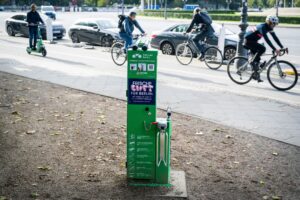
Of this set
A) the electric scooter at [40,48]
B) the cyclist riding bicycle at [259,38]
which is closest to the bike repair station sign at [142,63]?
the cyclist riding bicycle at [259,38]

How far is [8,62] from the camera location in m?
13.8

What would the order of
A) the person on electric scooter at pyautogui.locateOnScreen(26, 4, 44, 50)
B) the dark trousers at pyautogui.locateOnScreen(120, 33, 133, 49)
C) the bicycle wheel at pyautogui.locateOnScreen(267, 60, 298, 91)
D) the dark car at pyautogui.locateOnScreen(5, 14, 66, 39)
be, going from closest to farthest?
1. the bicycle wheel at pyautogui.locateOnScreen(267, 60, 298, 91)
2. the dark trousers at pyautogui.locateOnScreen(120, 33, 133, 49)
3. the person on electric scooter at pyautogui.locateOnScreen(26, 4, 44, 50)
4. the dark car at pyautogui.locateOnScreen(5, 14, 66, 39)

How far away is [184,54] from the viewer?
43.2 ft

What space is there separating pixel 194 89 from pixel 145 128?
554cm

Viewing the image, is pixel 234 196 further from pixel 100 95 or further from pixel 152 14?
pixel 152 14

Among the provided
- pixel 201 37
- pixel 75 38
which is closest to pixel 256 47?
pixel 201 37

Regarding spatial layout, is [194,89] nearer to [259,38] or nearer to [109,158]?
[259,38]

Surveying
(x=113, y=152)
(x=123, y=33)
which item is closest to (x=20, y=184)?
Answer: (x=113, y=152)

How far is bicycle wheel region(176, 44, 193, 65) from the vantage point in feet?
42.8

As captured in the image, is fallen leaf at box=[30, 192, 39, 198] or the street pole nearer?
fallen leaf at box=[30, 192, 39, 198]

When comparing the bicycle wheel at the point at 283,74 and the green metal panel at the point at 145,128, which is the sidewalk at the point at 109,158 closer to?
the green metal panel at the point at 145,128

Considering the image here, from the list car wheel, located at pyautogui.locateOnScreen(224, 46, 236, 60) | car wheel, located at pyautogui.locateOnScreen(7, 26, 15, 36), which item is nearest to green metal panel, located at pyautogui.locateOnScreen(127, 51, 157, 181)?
car wheel, located at pyautogui.locateOnScreen(224, 46, 236, 60)

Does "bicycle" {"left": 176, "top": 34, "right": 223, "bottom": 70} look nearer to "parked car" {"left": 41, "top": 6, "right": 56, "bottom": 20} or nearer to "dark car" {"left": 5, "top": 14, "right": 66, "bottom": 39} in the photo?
"dark car" {"left": 5, "top": 14, "right": 66, "bottom": 39}

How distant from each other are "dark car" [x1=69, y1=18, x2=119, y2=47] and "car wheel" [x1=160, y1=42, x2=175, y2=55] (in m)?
2.99
